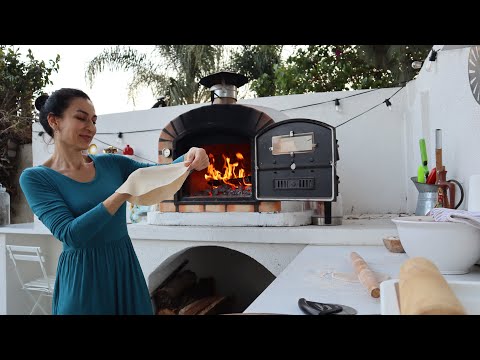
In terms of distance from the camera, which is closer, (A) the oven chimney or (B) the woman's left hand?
(B) the woman's left hand

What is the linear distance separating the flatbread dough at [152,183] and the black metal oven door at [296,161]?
28.6 inches

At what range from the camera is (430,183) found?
1.47 meters

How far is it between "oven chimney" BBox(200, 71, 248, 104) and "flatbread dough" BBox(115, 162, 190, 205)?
3.45ft

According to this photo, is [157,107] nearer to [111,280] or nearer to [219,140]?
[219,140]

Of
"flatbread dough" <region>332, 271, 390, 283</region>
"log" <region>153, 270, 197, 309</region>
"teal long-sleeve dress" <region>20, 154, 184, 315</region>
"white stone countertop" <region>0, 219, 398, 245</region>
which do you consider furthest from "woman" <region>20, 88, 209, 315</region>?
"log" <region>153, 270, 197, 309</region>

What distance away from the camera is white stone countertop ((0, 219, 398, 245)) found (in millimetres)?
1495

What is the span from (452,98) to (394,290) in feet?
3.89

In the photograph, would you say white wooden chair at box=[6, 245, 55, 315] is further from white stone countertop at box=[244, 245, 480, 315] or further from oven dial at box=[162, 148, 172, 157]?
white stone countertop at box=[244, 245, 480, 315]

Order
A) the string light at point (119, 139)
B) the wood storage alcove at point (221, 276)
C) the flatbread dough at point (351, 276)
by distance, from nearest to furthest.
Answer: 1. the flatbread dough at point (351, 276)
2. the wood storage alcove at point (221, 276)
3. the string light at point (119, 139)

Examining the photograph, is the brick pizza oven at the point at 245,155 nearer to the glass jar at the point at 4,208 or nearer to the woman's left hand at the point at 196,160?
the woman's left hand at the point at 196,160

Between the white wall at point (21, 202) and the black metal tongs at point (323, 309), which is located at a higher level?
the white wall at point (21, 202)

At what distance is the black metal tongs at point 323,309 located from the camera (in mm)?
633

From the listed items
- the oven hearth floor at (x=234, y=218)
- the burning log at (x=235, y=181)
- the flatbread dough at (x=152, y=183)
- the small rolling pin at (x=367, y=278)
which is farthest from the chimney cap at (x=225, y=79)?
the small rolling pin at (x=367, y=278)
